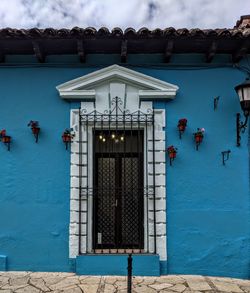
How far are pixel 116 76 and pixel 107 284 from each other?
342 cm

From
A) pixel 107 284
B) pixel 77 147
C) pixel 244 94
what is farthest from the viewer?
pixel 77 147

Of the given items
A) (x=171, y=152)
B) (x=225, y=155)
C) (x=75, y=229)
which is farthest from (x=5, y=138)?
(x=225, y=155)

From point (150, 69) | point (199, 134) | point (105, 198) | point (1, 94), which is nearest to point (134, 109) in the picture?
point (150, 69)

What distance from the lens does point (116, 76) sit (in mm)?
5188

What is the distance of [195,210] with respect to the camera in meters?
5.03

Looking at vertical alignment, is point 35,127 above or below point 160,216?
above

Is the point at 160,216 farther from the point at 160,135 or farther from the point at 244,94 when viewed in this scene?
the point at 244,94

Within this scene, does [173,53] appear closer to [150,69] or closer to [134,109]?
[150,69]

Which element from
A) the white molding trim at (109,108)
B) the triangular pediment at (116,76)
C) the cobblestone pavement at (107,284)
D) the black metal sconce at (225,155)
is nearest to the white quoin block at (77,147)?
the white molding trim at (109,108)

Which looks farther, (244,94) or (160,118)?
(160,118)

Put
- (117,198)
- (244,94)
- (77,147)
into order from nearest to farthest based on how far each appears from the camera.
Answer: (244,94)
(77,147)
(117,198)

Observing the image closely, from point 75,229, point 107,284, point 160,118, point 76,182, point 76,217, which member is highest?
point 160,118

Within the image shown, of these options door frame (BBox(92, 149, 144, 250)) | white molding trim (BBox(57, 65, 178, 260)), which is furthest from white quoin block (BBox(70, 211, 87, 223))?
door frame (BBox(92, 149, 144, 250))

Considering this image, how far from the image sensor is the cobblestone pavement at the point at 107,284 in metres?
4.28
